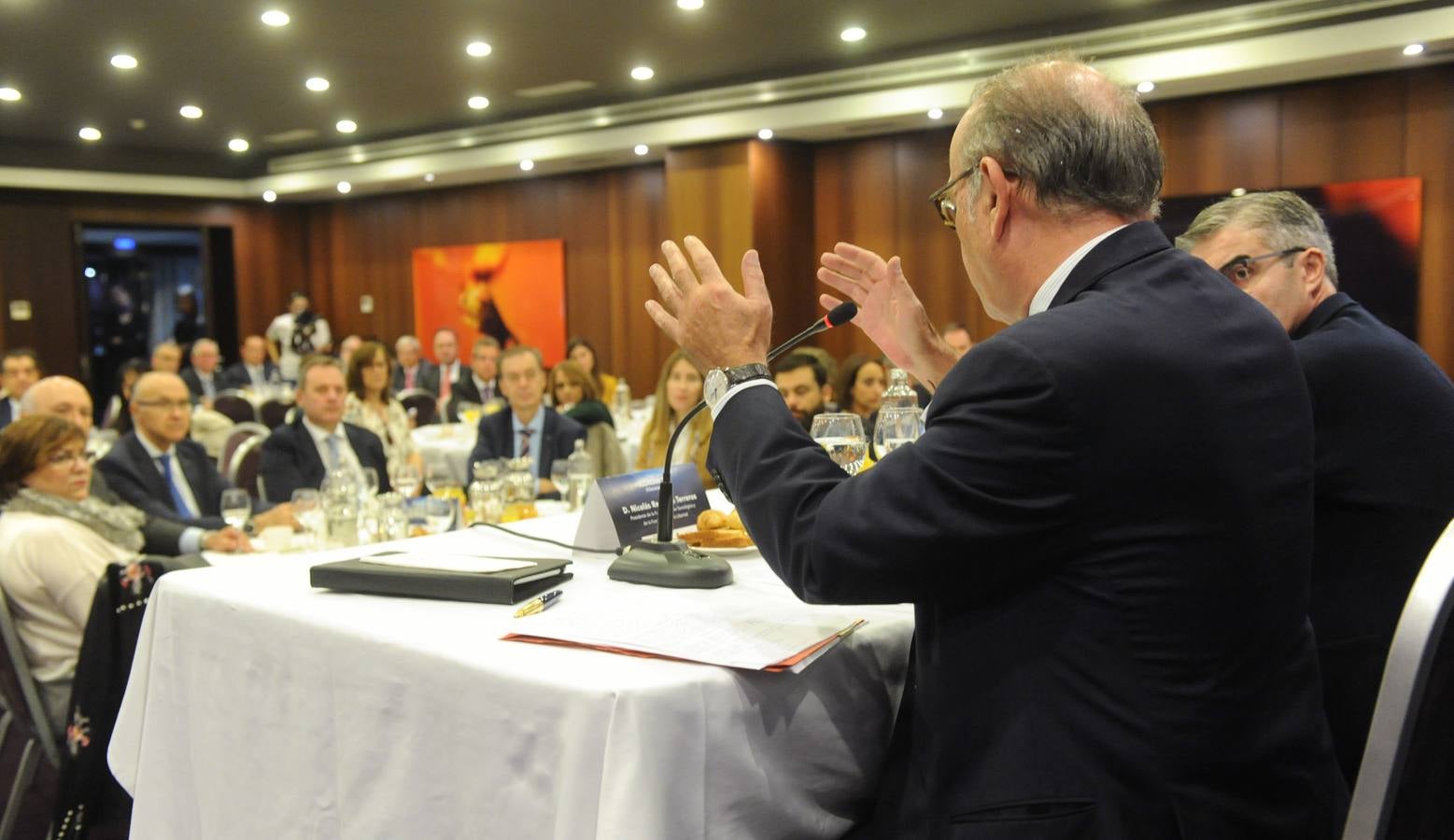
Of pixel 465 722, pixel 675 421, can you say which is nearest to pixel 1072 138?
pixel 465 722

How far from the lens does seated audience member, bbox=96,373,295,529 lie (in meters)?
4.09

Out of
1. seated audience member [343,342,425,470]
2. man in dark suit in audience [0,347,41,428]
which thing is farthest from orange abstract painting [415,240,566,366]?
seated audience member [343,342,425,470]

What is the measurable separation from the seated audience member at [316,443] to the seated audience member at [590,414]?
981mm

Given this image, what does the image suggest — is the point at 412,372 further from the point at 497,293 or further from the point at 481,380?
the point at 481,380

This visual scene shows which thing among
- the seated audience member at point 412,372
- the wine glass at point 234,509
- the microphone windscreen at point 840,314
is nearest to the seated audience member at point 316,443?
the wine glass at point 234,509

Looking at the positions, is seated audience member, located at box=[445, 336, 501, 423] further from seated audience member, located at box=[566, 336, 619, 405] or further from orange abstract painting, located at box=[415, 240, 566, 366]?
orange abstract painting, located at box=[415, 240, 566, 366]

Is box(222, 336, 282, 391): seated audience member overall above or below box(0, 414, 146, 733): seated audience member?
above

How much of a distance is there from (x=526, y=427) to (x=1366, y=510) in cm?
396

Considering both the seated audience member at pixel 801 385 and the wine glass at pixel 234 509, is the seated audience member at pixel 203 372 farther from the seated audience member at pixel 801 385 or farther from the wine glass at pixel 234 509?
the wine glass at pixel 234 509

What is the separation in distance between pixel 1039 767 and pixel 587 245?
11.2 metres

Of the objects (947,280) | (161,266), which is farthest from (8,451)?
(161,266)

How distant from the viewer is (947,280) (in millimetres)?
9453

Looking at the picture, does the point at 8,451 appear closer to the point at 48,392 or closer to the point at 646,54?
the point at 48,392

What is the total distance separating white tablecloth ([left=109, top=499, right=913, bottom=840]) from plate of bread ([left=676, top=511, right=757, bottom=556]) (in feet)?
0.17
